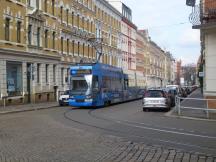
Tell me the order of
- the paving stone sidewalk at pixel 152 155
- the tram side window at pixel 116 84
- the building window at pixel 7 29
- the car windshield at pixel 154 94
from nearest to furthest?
the paving stone sidewalk at pixel 152 155, the car windshield at pixel 154 94, the building window at pixel 7 29, the tram side window at pixel 116 84

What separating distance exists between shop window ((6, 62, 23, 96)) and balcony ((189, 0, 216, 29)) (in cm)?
2026

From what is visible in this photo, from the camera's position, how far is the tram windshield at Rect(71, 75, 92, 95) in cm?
3531

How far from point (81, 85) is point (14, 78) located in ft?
30.5

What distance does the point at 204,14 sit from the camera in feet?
83.5

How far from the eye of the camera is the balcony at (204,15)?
82.4 ft

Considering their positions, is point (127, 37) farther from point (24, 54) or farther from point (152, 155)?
point (152, 155)

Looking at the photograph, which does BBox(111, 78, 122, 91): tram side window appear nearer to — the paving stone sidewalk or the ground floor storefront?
the ground floor storefront

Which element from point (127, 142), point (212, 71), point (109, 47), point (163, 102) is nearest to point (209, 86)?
point (212, 71)

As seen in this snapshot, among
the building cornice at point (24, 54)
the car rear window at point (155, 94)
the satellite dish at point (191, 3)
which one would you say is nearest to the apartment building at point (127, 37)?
the building cornice at point (24, 54)

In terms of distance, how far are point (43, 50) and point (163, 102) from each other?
2075 cm

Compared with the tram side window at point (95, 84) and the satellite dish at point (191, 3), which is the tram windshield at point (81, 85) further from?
the satellite dish at point (191, 3)

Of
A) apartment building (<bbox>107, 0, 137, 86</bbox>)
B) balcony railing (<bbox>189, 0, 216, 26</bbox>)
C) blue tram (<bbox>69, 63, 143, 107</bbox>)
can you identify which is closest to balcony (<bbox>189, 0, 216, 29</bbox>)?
balcony railing (<bbox>189, 0, 216, 26</bbox>)

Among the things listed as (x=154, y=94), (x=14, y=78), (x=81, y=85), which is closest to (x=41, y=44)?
(x=14, y=78)

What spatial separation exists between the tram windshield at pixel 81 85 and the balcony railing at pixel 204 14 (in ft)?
39.5
